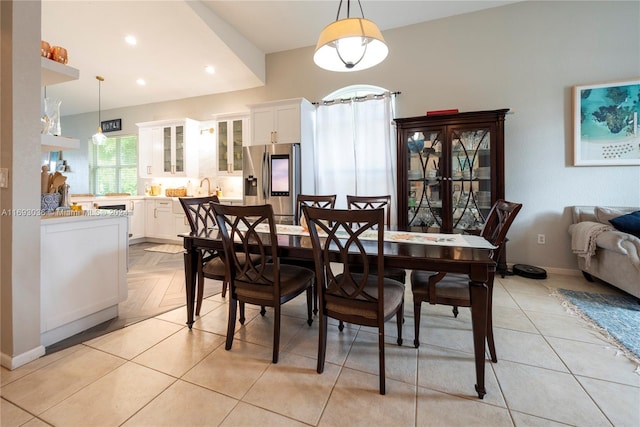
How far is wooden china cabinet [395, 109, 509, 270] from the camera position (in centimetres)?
317

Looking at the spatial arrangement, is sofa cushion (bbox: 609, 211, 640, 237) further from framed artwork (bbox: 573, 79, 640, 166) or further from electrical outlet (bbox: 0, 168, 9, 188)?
electrical outlet (bbox: 0, 168, 9, 188)

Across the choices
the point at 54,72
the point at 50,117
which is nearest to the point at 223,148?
the point at 50,117

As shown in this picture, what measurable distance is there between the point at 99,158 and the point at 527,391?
832 cm

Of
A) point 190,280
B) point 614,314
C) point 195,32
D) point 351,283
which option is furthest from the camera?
point 195,32

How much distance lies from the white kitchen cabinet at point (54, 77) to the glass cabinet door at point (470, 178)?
3586mm

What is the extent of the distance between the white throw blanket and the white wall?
40cm

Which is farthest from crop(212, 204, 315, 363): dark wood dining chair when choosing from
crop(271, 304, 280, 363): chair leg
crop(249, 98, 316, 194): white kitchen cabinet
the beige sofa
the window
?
the window

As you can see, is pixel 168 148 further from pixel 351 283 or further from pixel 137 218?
pixel 351 283

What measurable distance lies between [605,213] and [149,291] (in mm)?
4802

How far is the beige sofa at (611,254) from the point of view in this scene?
239cm

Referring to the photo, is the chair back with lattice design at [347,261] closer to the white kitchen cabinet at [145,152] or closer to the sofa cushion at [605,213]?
the sofa cushion at [605,213]

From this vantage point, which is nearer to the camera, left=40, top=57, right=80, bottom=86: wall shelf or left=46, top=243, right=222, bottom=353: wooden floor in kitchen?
left=40, top=57, right=80, bottom=86: wall shelf

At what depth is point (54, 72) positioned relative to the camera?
1.84 metres

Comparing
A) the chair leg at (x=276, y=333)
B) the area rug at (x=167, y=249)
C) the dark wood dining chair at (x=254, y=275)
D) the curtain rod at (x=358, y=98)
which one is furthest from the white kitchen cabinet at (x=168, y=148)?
the chair leg at (x=276, y=333)
